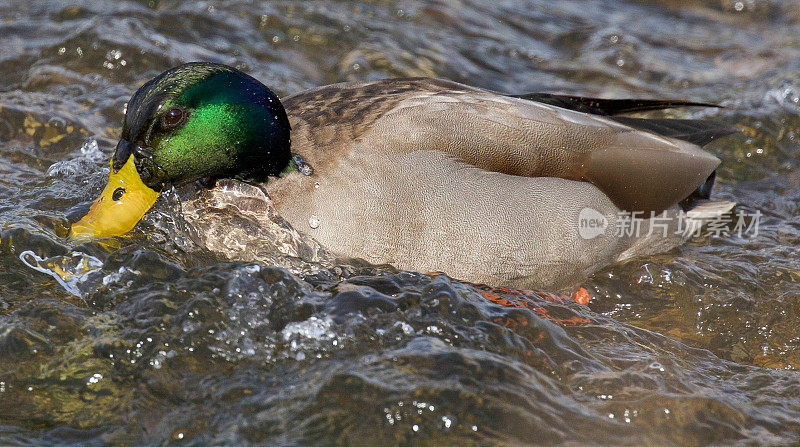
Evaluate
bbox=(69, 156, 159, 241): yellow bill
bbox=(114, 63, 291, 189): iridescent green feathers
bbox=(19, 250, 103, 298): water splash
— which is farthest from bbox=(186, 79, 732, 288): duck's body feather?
bbox=(19, 250, 103, 298): water splash

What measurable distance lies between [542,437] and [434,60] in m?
4.72

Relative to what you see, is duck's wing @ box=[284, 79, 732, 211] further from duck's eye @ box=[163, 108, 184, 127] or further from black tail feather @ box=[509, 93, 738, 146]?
duck's eye @ box=[163, 108, 184, 127]

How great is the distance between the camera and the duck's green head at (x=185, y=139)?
4.02 meters

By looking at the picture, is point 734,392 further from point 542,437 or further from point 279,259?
point 279,259

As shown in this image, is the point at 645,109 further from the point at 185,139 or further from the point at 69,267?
the point at 69,267

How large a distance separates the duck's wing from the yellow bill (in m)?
0.88

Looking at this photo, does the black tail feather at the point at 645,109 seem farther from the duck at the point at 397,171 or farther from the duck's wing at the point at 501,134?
the duck at the point at 397,171

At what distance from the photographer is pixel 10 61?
6492 mm

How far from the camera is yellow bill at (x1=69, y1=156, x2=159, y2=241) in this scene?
4.08m

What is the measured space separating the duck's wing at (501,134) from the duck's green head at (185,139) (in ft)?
0.99

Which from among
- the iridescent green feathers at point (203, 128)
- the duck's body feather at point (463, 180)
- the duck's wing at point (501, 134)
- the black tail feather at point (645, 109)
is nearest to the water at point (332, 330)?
the duck's body feather at point (463, 180)

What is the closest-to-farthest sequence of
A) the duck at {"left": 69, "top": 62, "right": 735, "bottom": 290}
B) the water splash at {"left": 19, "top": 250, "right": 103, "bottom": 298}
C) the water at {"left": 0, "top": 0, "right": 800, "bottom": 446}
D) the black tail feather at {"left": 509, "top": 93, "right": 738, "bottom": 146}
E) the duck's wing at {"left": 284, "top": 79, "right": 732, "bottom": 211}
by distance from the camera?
the water at {"left": 0, "top": 0, "right": 800, "bottom": 446} < the water splash at {"left": 19, "top": 250, "right": 103, "bottom": 298} < the duck at {"left": 69, "top": 62, "right": 735, "bottom": 290} < the duck's wing at {"left": 284, "top": 79, "right": 732, "bottom": 211} < the black tail feather at {"left": 509, "top": 93, "right": 738, "bottom": 146}

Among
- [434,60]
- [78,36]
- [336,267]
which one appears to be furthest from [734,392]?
[78,36]

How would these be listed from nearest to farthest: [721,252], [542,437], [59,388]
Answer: [542,437] → [59,388] → [721,252]
